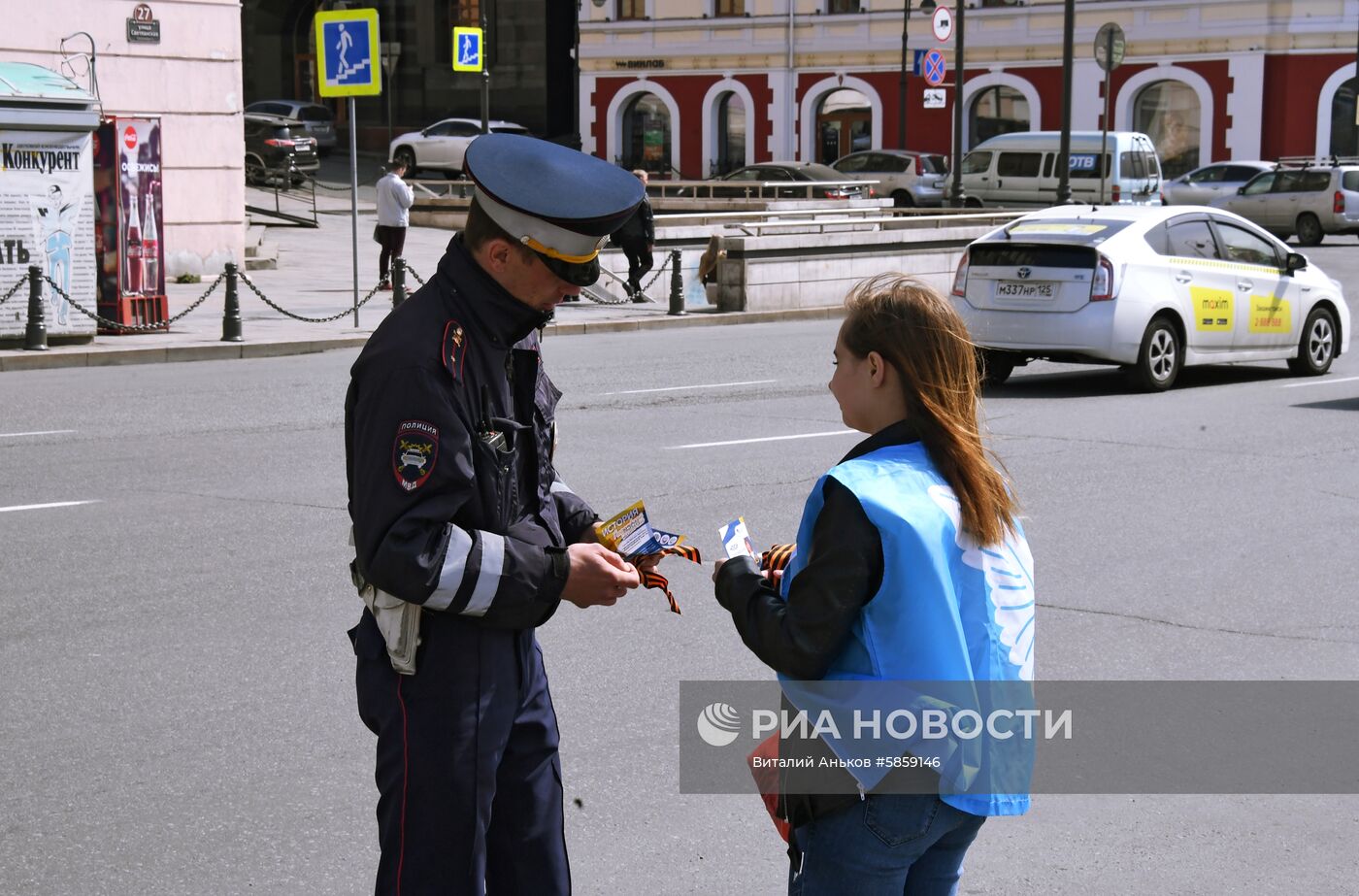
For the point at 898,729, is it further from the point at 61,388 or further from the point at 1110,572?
the point at 61,388

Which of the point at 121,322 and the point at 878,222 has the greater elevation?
the point at 878,222

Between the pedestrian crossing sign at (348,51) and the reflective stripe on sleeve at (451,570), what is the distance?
652 inches

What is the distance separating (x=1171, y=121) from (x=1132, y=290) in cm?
3376

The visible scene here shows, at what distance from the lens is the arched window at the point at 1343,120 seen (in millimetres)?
42562

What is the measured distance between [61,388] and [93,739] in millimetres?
9572

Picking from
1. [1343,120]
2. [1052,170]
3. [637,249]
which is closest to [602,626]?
[637,249]

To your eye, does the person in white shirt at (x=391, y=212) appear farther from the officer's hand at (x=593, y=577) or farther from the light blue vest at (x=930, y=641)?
the light blue vest at (x=930, y=641)

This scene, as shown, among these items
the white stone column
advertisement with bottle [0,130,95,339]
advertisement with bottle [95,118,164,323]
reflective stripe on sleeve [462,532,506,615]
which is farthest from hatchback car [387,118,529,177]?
reflective stripe on sleeve [462,532,506,615]

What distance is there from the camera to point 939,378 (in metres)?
2.86

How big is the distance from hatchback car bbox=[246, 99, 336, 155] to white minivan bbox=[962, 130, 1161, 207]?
2156 cm

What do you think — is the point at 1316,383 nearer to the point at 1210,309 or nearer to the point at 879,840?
the point at 1210,309

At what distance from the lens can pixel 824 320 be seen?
22812 mm

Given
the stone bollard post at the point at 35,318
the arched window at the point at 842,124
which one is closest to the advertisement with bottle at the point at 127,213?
the stone bollard post at the point at 35,318

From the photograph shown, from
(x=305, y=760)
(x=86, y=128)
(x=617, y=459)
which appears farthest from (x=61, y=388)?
(x=305, y=760)
